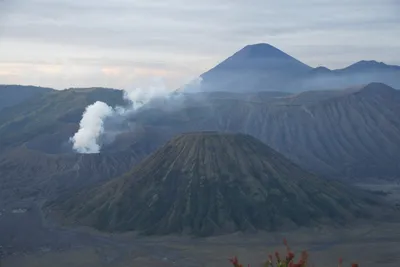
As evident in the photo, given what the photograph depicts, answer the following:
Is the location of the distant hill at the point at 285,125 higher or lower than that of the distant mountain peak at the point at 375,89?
lower

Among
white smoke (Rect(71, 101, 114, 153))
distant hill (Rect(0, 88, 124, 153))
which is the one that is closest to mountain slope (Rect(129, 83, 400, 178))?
white smoke (Rect(71, 101, 114, 153))

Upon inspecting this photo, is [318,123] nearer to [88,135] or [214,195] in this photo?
[88,135]

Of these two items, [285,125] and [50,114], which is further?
[50,114]

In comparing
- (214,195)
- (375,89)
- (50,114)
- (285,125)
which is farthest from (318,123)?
(50,114)

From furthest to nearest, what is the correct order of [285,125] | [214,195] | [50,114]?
[50,114], [285,125], [214,195]

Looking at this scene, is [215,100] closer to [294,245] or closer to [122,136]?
[122,136]

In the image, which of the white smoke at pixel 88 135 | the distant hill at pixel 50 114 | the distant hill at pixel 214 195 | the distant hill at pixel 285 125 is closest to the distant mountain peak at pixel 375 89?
the distant hill at pixel 285 125

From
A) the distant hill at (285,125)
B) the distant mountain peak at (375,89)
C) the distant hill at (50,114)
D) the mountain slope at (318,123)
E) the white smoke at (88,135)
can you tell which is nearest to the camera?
the white smoke at (88,135)

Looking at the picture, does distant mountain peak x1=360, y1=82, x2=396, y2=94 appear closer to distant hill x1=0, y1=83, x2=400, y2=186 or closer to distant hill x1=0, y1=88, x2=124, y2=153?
distant hill x1=0, y1=83, x2=400, y2=186

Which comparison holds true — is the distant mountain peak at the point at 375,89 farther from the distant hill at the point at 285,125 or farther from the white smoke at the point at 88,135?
the white smoke at the point at 88,135
